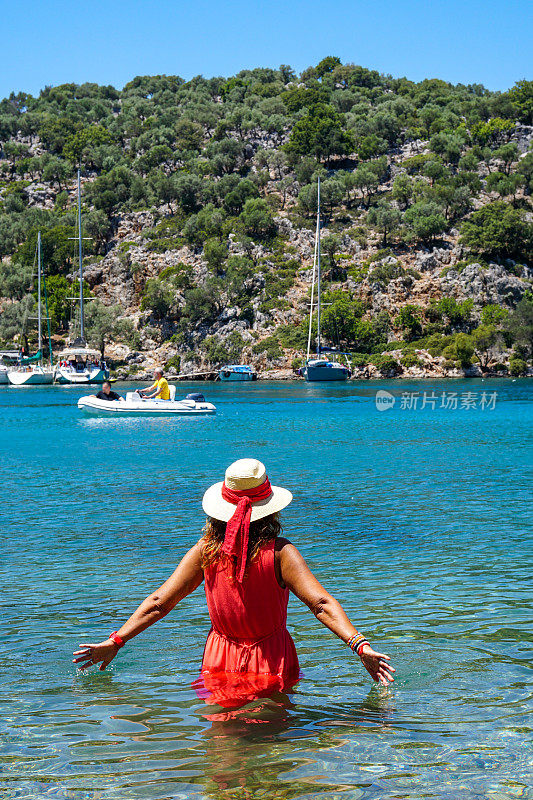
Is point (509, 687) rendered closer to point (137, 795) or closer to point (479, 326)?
point (137, 795)

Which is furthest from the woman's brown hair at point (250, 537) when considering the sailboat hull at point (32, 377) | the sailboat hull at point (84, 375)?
the sailboat hull at point (32, 377)

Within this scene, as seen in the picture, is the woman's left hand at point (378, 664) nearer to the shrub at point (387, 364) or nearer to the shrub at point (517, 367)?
the shrub at point (517, 367)

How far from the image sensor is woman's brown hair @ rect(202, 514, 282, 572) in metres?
4.76

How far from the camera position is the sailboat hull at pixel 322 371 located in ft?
264

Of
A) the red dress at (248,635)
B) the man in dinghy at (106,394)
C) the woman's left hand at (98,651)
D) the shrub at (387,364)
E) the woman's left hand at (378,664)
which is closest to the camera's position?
the woman's left hand at (378,664)

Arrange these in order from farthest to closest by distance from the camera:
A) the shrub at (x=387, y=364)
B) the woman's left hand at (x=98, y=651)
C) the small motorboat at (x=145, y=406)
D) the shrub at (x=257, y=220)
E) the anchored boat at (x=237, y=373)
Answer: the shrub at (x=257, y=220) < the anchored boat at (x=237, y=373) < the shrub at (x=387, y=364) < the small motorboat at (x=145, y=406) < the woman's left hand at (x=98, y=651)

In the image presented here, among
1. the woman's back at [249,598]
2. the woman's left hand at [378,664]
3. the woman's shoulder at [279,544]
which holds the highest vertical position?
the woman's shoulder at [279,544]

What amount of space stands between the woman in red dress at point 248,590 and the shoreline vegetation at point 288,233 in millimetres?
84214

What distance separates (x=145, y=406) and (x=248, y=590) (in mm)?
34295

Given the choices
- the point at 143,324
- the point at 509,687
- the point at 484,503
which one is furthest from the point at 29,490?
the point at 143,324

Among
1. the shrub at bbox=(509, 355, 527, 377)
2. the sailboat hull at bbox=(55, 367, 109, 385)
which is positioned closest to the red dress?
the sailboat hull at bbox=(55, 367, 109, 385)

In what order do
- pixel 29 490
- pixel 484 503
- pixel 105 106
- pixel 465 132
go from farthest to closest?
pixel 105 106
pixel 465 132
pixel 29 490
pixel 484 503

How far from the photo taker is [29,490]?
17.8 metres

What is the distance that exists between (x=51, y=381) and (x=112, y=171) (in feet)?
218
